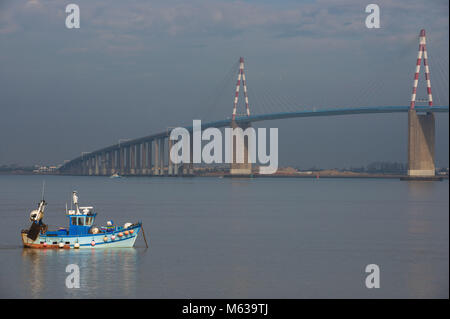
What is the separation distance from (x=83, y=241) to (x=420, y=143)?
3442 inches

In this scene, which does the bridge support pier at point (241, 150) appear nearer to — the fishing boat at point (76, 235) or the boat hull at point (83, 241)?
the boat hull at point (83, 241)

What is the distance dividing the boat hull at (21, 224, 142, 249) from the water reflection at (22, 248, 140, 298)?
24 centimetres

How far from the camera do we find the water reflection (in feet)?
69.4

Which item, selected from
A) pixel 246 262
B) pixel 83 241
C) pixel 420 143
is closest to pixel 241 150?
pixel 420 143

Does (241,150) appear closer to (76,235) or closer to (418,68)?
(418,68)

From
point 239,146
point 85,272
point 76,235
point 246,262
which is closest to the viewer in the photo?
point 85,272

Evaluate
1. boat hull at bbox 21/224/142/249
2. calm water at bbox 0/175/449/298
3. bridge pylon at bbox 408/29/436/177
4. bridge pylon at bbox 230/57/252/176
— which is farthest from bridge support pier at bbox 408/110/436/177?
boat hull at bbox 21/224/142/249

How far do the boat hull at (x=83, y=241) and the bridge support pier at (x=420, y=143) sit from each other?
8355 cm

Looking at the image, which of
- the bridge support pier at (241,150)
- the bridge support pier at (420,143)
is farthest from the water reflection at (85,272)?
the bridge support pier at (241,150)

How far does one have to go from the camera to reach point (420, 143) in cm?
10800

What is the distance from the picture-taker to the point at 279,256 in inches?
1126

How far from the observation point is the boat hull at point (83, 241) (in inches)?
1120
